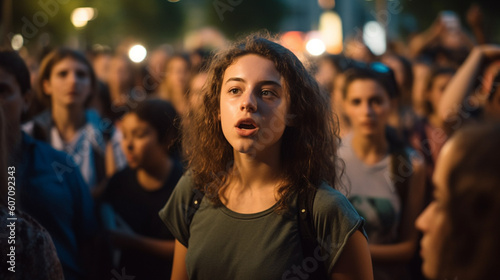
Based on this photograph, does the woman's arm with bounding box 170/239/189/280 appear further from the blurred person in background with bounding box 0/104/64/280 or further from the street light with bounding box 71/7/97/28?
the street light with bounding box 71/7/97/28

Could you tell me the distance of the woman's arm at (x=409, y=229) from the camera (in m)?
3.33

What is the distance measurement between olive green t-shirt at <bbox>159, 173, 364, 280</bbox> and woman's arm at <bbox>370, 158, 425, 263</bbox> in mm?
1398

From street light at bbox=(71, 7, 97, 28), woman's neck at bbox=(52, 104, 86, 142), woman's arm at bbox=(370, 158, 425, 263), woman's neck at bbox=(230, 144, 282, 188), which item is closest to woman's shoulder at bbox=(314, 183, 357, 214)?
woman's neck at bbox=(230, 144, 282, 188)

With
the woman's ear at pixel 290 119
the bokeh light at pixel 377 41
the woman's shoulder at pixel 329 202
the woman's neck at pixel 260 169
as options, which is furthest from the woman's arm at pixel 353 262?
the bokeh light at pixel 377 41

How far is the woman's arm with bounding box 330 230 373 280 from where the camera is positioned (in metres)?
2.00

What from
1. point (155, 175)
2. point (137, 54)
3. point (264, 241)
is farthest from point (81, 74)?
point (137, 54)

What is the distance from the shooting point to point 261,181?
7.52ft

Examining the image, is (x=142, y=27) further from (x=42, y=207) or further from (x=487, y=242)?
(x=487, y=242)

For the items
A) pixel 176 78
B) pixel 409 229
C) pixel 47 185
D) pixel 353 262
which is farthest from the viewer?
pixel 176 78

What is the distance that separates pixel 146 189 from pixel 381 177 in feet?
5.36

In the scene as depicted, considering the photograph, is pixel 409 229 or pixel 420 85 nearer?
pixel 409 229

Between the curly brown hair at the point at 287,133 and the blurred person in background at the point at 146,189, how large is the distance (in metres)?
0.57

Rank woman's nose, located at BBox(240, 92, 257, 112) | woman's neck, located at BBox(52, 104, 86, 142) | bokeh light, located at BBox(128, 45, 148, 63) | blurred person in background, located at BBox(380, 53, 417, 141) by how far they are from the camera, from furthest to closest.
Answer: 1. bokeh light, located at BBox(128, 45, 148, 63)
2. blurred person in background, located at BBox(380, 53, 417, 141)
3. woman's neck, located at BBox(52, 104, 86, 142)
4. woman's nose, located at BBox(240, 92, 257, 112)

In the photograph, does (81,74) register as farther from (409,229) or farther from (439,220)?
(439,220)
